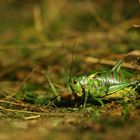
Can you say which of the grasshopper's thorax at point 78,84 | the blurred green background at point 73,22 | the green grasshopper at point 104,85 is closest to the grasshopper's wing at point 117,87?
the green grasshopper at point 104,85

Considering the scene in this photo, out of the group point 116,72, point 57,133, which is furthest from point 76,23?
point 57,133

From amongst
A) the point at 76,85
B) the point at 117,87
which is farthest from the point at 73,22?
the point at 117,87

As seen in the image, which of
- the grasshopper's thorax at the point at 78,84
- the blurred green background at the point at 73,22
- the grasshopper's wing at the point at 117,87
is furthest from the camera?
the blurred green background at the point at 73,22

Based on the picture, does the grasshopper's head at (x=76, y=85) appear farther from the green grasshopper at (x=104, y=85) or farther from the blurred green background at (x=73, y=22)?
the blurred green background at (x=73, y=22)

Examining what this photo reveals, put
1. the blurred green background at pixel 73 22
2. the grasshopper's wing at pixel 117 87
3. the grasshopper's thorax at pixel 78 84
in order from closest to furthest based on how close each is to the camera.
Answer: the grasshopper's wing at pixel 117 87 → the grasshopper's thorax at pixel 78 84 → the blurred green background at pixel 73 22

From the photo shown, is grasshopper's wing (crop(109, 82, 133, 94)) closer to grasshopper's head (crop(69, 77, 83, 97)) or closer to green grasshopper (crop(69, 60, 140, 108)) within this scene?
green grasshopper (crop(69, 60, 140, 108))

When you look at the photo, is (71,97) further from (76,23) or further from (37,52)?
(76,23)

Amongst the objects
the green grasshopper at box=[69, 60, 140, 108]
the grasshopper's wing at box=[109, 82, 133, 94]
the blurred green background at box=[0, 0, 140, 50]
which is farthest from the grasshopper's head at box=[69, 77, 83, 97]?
the blurred green background at box=[0, 0, 140, 50]

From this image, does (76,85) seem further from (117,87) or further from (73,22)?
(73,22)
